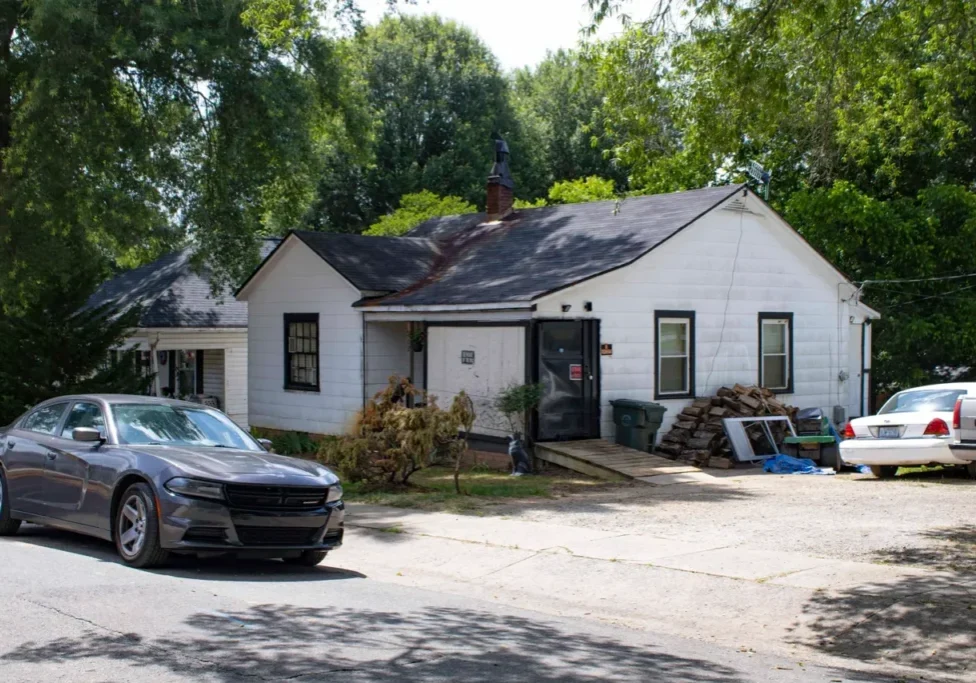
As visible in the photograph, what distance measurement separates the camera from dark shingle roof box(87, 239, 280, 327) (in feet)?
96.3

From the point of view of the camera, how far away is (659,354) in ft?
65.2

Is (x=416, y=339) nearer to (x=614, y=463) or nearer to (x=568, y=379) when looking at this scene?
(x=568, y=379)

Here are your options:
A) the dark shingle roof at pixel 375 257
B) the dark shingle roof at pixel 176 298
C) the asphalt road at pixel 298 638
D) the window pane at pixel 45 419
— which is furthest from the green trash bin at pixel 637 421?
the dark shingle roof at pixel 176 298

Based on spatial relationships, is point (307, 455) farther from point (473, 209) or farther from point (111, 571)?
point (473, 209)

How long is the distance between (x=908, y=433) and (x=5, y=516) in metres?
12.2

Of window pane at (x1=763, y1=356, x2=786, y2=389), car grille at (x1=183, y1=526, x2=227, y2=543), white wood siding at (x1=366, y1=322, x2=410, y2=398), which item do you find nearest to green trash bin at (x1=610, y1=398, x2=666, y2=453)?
window pane at (x1=763, y1=356, x2=786, y2=389)

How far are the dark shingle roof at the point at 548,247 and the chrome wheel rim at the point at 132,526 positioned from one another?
904cm

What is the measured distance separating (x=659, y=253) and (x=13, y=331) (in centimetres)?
1173

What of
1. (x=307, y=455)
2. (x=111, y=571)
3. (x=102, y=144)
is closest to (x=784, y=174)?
(x=307, y=455)

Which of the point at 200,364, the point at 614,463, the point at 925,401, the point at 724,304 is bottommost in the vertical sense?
the point at 614,463

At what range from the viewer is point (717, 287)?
2069 centimetres

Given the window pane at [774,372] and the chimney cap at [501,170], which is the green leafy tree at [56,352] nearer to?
the chimney cap at [501,170]

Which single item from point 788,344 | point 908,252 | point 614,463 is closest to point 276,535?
point 614,463

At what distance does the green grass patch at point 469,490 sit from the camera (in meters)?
14.2
